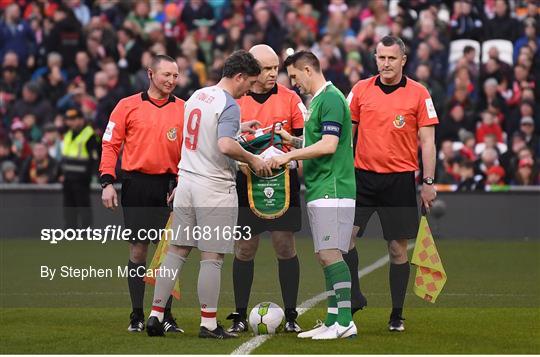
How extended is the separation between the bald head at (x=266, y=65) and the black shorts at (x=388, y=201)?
3.46ft

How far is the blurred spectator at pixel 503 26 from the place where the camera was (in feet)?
74.2

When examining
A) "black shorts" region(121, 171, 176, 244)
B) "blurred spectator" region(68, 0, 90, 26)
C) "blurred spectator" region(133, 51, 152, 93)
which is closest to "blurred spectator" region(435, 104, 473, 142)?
"blurred spectator" region(133, 51, 152, 93)

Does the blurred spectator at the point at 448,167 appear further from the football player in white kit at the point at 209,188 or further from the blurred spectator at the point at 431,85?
the football player in white kit at the point at 209,188

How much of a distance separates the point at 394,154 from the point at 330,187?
3.67 feet

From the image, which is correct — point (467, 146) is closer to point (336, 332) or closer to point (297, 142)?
point (297, 142)

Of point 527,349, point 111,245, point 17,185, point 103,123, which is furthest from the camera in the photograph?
point 103,123

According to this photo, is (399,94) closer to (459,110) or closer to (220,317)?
(220,317)

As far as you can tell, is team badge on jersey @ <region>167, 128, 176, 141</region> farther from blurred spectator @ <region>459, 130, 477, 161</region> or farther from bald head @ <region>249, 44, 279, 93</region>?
blurred spectator @ <region>459, 130, 477, 161</region>

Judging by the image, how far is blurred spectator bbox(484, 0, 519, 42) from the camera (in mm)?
22625

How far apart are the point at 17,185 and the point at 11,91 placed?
3287mm

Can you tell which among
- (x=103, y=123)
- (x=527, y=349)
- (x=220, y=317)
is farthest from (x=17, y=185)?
(x=527, y=349)

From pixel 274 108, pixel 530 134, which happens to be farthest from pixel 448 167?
pixel 274 108

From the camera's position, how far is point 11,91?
23.5m

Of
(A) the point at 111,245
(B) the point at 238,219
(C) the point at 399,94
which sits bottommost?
(A) the point at 111,245
